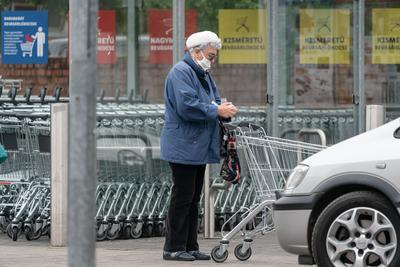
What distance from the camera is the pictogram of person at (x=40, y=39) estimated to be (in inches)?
525

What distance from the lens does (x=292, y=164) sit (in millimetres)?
10867

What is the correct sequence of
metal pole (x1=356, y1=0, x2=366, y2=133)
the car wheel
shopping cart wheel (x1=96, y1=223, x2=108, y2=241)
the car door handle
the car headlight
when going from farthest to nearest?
metal pole (x1=356, y1=0, x2=366, y2=133), shopping cart wheel (x1=96, y1=223, x2=108, y2=241), the car headlight, the car door handle, the car wheel

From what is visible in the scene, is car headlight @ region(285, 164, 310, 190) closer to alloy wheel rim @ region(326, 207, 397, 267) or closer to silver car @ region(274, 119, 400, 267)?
silver car @ region(274, 119, 400, 267)

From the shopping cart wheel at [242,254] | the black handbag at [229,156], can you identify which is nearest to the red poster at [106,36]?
the black handbag at [229,156]

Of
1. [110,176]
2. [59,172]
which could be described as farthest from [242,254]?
[110,176]

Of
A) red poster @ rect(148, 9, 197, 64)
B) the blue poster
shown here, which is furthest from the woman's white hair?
the blue poster

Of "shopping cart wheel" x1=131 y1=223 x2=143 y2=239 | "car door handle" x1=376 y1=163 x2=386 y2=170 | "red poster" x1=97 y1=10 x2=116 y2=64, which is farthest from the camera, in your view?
"red poster" x1=97 y1=10 x2=116 y2=64

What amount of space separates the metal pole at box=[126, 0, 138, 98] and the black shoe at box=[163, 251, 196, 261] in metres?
3.37

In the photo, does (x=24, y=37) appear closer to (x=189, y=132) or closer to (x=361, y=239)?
(x=189, y=132)

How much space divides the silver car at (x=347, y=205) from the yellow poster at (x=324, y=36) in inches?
190

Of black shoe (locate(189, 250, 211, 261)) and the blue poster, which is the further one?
the blue poster

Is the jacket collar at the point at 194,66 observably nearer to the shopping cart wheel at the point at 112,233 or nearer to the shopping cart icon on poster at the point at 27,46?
the shopping cart wheel at the point at 112,233

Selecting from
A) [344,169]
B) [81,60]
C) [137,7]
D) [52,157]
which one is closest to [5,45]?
[137,7]

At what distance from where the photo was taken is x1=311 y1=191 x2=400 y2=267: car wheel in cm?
873
